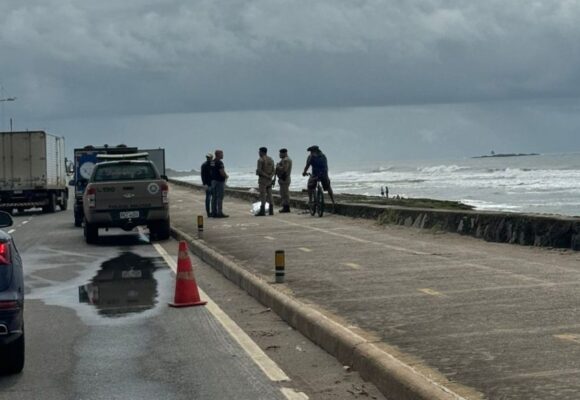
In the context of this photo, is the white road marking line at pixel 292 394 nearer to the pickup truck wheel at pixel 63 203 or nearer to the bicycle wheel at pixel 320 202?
the bicycle wheel at pixel 320 202

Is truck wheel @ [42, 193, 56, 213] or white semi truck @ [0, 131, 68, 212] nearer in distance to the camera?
white semi truck @ [0, 131, 68, 212]

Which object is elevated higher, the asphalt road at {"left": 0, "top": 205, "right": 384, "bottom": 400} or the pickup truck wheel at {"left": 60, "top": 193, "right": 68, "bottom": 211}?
the pickup truck wheel at {"left": 60, "top": 193, "right": 68, "bottom": 211}

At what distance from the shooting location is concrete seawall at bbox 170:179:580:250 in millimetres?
14422

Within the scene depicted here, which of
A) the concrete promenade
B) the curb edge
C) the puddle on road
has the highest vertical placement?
the concrete promenade

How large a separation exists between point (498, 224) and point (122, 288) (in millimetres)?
6673

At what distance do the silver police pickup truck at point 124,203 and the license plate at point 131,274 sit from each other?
595 centimetres

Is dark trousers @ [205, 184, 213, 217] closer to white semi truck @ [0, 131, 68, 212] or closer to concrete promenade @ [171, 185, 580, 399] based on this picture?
concrete promenade @ [171, 185, 580, 399]

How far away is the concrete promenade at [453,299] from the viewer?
6582mm

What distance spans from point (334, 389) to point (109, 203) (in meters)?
15.2

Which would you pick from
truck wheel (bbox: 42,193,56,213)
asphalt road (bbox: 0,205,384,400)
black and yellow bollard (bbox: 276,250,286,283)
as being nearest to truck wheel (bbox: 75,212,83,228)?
truck wheel (bbox: 42,193,56,213)

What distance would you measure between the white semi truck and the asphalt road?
23.7 metres

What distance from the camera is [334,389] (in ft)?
23.0

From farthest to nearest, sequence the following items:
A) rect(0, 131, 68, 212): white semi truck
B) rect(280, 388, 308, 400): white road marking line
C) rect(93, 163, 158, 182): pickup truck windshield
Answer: rect(0, 131, 68, 212): white semi truck < rect(93, 163, 158, 182): pickup truck windshield < rect(280, 388, 308, 400): white road marking line

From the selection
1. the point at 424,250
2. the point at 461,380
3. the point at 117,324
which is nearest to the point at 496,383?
the point at 461,380
